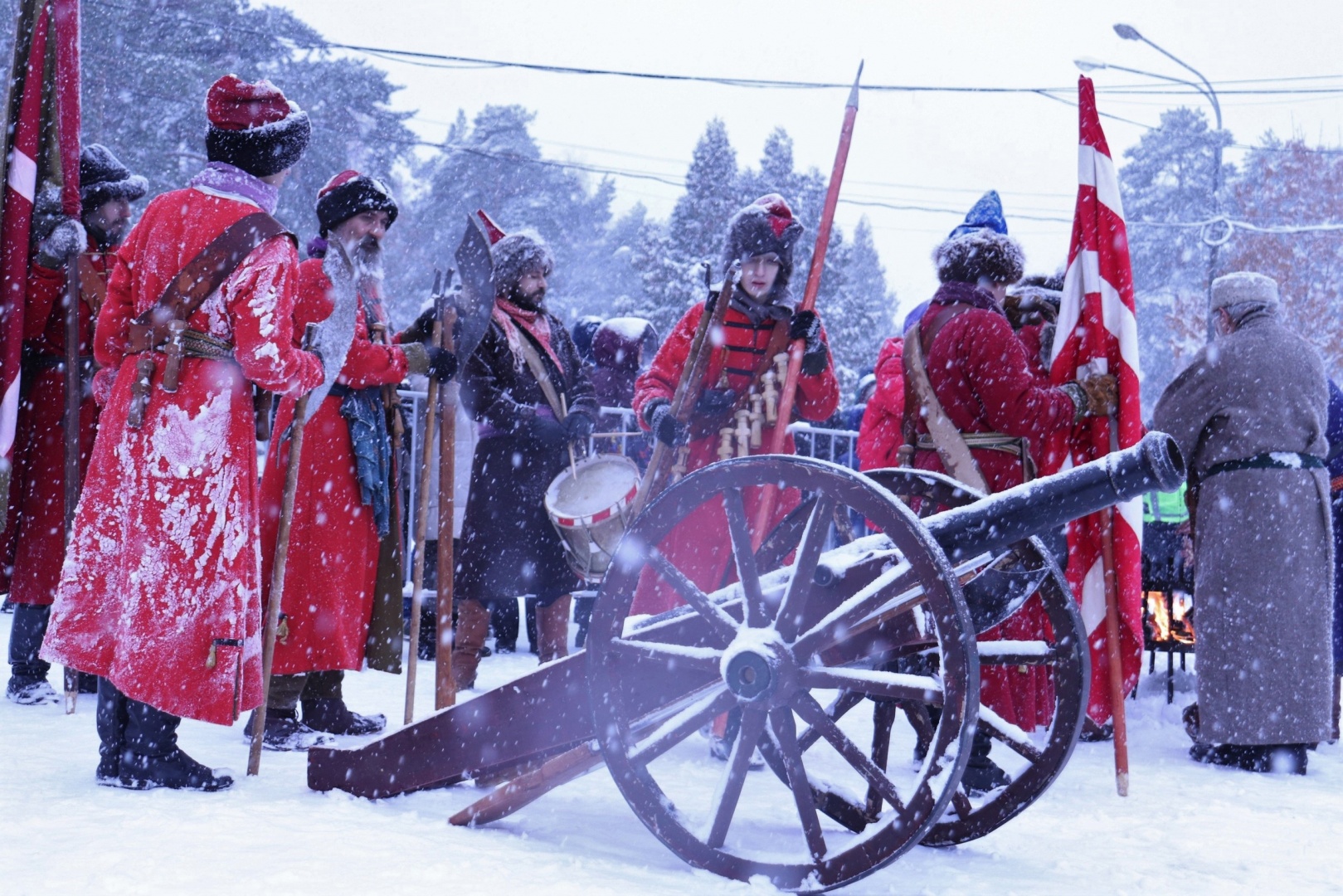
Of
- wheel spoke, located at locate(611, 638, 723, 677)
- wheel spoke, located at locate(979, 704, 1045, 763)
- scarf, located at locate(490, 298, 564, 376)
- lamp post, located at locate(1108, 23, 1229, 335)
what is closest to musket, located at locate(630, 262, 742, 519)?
scarf, located at locate(490, 298, 564, 376)

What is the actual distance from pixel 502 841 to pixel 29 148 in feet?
→ 10.3

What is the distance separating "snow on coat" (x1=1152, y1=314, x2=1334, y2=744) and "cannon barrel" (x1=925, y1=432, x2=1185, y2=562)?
221 centimetres

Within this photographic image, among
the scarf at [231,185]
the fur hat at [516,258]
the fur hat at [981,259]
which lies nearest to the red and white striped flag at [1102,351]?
the fur hat at [981,259]

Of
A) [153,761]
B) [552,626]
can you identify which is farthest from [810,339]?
[153,761]

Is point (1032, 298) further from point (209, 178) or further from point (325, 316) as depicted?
point (209, 178)

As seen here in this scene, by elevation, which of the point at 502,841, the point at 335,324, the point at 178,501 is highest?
the point at 335,324

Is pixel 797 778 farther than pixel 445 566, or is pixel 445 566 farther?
pixel 445 566

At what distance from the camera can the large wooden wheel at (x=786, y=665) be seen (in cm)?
251

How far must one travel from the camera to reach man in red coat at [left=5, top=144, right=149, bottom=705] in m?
4.64

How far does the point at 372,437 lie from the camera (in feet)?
14.2

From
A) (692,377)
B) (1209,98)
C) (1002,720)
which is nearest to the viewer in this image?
(1002,720)

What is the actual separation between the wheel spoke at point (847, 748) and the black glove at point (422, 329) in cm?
241

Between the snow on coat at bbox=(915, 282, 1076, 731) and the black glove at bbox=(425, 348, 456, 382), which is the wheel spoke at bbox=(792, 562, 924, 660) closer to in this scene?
the snow on coat at bbox=(915, 282, 1076, 731)

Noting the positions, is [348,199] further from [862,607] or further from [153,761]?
[862,607]
